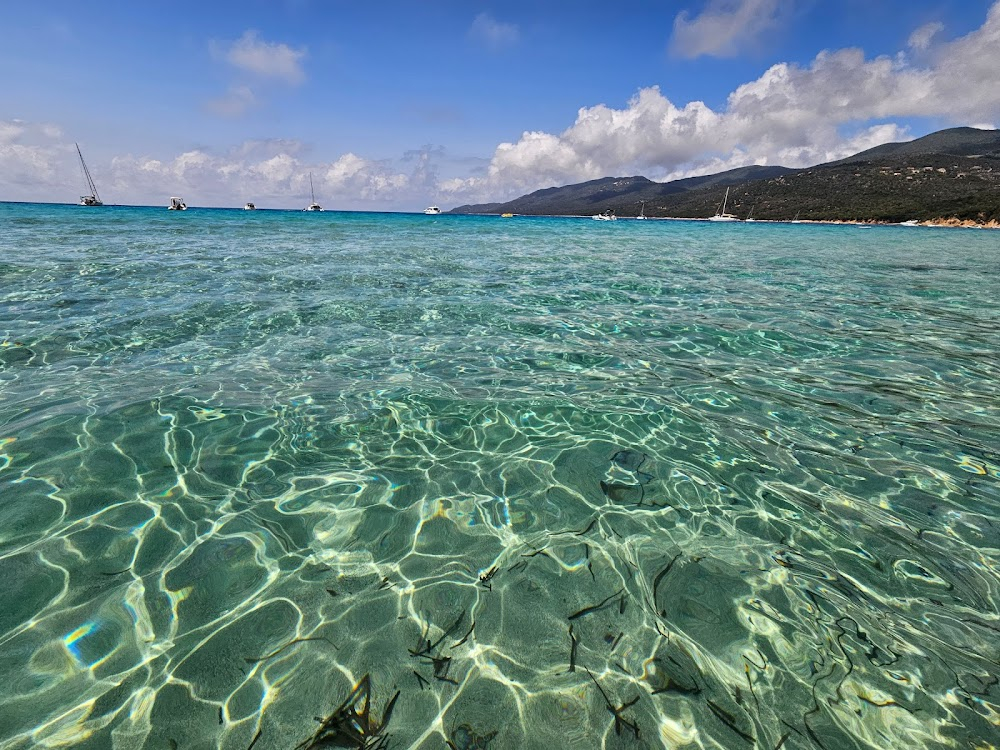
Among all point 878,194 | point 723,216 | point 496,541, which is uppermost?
point 878,194

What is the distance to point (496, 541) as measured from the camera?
3.80 metres

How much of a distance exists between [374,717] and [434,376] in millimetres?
4971

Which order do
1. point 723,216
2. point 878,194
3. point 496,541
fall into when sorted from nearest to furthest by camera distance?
1. point 496,541
2. point 878,194
3. point 723,216

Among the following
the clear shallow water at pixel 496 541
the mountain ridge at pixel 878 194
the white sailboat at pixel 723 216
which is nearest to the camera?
the clear shallow water at pixel 496 541

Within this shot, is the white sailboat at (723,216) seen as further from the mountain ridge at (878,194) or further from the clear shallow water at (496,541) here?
the clear shallow water at (496,541)

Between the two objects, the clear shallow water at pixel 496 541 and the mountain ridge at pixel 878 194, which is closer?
the clear shallow water at pixel 496 541

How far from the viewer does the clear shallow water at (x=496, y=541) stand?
2.56m

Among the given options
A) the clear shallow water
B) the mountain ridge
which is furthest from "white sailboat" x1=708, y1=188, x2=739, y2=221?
the clear shallow water

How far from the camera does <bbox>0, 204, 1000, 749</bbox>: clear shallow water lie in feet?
8.41

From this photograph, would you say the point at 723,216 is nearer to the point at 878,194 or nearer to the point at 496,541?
the point at 878,194

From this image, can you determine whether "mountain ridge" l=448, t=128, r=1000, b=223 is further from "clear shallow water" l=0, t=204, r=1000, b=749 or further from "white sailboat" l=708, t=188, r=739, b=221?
"clear shallow water" l=0, t=204, r=1000, b=749

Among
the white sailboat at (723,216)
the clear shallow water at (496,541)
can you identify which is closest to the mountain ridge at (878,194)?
the white sailboat at (723,216)

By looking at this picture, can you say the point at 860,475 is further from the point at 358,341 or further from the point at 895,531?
the point at 358,341

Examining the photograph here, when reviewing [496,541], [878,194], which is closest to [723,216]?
[878,194]
